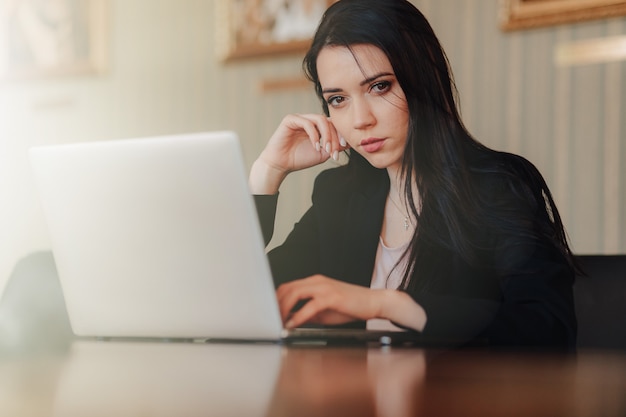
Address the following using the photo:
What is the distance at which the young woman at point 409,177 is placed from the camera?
1427mm

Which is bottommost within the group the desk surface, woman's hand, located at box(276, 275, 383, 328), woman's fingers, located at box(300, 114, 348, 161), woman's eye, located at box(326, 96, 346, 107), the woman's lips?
woman's hand, located at box(276, 275, 383, 328)

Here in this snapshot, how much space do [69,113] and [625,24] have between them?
1731 mm

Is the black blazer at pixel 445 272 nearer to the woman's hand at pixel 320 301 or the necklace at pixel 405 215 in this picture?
the necklace at pixel 405 215

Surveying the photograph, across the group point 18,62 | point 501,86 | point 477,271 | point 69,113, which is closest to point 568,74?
point 501,86

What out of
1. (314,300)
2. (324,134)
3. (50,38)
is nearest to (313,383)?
(314,300)

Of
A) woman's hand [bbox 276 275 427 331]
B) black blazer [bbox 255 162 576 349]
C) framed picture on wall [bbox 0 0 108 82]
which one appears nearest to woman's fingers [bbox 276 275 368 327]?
woman's hand [bbox 276 275 427 331]

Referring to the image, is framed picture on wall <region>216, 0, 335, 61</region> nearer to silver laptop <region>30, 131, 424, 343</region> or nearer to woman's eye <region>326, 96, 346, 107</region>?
woman's eye <region>326, 96, 346, 107</region>

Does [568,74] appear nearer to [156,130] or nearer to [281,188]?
[281,188]

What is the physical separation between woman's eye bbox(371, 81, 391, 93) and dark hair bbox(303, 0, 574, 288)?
3 cm

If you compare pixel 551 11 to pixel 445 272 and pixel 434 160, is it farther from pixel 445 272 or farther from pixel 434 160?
pixel 445 272

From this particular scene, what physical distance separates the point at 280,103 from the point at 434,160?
69 centimetres

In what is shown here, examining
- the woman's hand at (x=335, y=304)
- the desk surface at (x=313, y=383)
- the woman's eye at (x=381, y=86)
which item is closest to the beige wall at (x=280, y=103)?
the woman's eye at (x=381, y=86)

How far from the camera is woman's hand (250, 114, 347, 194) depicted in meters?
1.40

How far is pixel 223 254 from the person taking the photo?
34.2 inches
